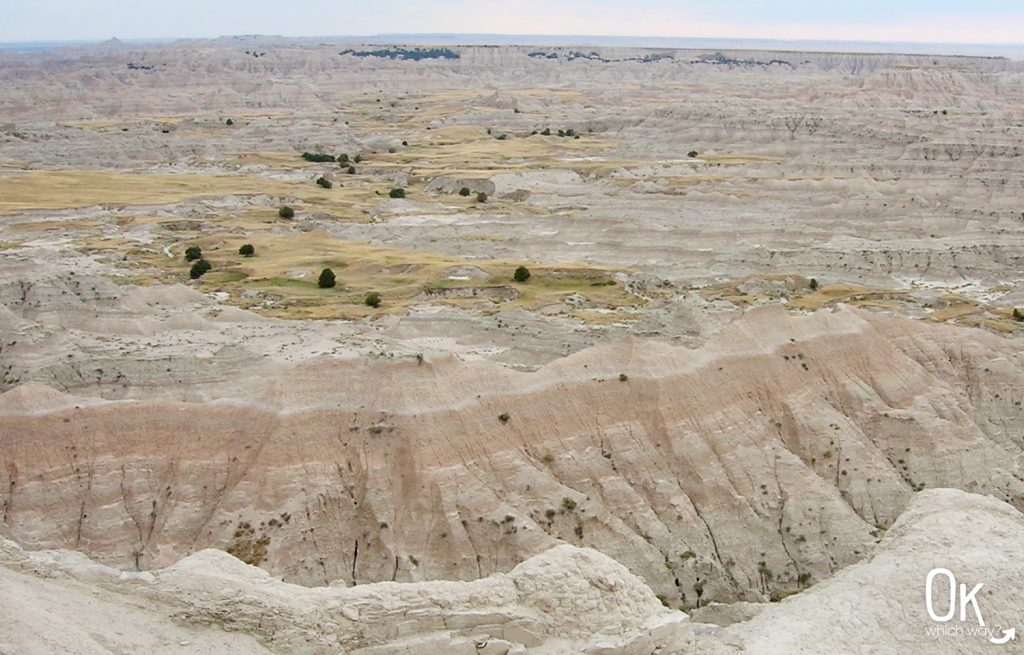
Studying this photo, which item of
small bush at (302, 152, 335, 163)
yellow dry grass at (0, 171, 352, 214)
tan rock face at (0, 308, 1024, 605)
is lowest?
tan rock face at (0, 308, 1024, 605)

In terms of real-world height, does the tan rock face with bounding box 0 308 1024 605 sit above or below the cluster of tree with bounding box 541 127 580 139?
below

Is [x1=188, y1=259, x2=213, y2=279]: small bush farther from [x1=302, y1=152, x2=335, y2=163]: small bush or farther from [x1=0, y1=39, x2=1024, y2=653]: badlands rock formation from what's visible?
[x1=302, y1=152, x2=335, y2=163]: small bush

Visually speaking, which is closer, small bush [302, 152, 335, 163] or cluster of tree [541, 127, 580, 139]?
small bush [302, 152, 335, 163]

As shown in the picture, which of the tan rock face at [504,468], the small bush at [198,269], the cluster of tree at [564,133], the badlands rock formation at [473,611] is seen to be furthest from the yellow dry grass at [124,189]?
the badlands rock formation at [473,611]

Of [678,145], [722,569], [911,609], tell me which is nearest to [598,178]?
[678,145]

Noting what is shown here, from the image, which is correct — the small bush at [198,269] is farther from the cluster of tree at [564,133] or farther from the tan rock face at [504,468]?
the cluster of tree at [564,133]

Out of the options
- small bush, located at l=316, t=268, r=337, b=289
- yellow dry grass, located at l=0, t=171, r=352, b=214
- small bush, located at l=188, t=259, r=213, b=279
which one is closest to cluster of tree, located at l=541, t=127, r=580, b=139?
yellow dry grass, located at l=0, t=171, r=352, b=214
